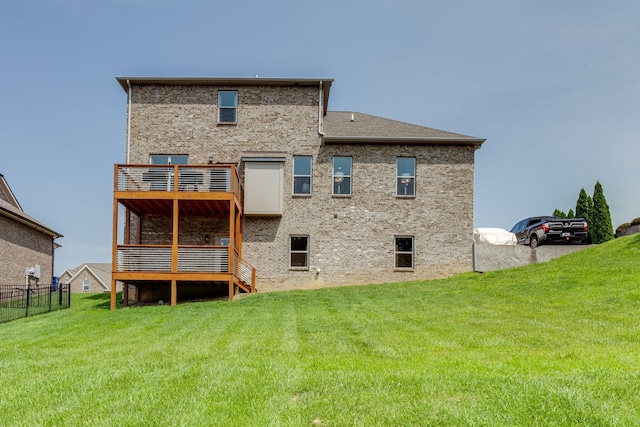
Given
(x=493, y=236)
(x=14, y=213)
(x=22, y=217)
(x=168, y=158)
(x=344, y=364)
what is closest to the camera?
(x=344, y=364)

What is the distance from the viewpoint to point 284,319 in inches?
487

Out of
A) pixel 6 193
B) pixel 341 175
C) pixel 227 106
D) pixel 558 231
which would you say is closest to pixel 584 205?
pixel 558 231

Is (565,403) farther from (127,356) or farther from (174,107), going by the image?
(174,107)

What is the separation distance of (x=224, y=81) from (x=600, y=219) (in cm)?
2710

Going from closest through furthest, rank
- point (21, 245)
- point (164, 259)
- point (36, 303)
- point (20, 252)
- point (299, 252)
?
point (164, 259) < point (36, 303) < point (299, 252) < point (20, 252) < point (21, 245)

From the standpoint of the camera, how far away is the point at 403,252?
72.1ft

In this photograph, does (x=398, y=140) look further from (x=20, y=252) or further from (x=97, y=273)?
(x=97, y=273)

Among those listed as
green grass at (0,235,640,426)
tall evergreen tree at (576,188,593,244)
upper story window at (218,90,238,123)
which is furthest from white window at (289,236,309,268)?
tall evergreen tree at (576,188,593,244)

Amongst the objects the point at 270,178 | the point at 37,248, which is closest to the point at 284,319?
the point at 270,178

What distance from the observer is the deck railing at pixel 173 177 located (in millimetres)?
18453

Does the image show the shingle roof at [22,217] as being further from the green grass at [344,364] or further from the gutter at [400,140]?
the gutter at [400,140]

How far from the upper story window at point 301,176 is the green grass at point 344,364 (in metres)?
8.00

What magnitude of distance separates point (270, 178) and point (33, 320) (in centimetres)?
970

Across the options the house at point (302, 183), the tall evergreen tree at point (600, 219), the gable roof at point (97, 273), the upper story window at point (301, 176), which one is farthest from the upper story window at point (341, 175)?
the gable roof at point (97, 273)
